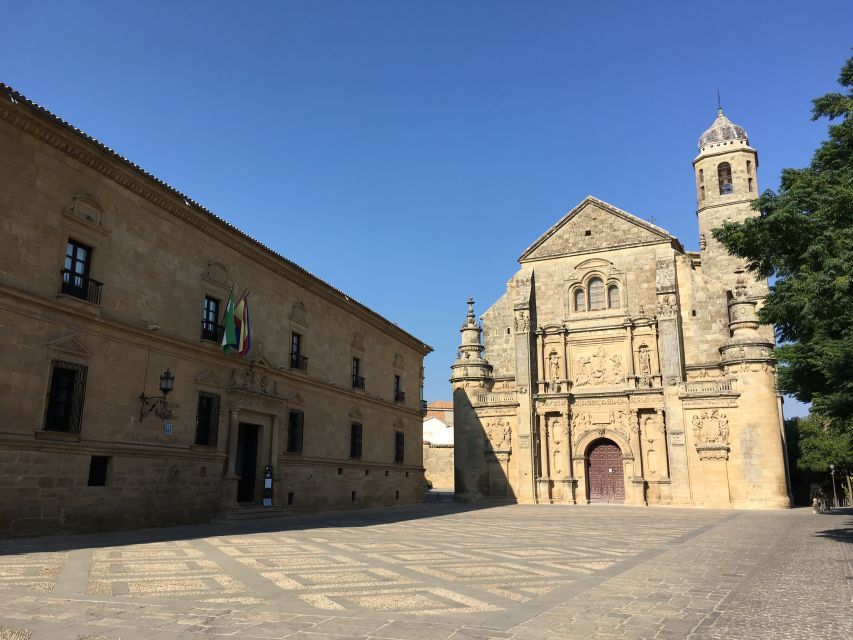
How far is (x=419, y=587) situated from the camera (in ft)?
25.5

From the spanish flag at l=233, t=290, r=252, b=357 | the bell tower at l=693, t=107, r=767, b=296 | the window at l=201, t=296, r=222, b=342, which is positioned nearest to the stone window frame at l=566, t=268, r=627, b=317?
the bell tower at l=693, t=107, r=767, b=296

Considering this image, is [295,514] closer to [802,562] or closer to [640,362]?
[802,562]

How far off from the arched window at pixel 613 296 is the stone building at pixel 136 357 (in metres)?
17.2

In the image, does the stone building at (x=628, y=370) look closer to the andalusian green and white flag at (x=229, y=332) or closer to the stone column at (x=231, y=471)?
the stone column at (x=231, y=471)

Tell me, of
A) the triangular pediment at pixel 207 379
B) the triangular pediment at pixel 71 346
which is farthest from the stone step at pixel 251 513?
the triangular pediment at pixel 71 346

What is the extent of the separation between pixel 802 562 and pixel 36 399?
14.3 meters

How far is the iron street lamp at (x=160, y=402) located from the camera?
50.7 ft

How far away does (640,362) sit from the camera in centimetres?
3269

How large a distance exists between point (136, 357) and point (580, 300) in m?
25.4

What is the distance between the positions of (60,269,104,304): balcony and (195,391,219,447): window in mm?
4276

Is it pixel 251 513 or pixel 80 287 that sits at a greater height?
pixel 80 287

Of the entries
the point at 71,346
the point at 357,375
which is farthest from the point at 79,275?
the point at 357,375

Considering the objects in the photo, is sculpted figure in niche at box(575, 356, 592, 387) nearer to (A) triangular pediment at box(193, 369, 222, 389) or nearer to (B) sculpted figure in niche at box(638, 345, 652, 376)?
(B) sculpted figure in niche at box(638, 345, 652, 376)

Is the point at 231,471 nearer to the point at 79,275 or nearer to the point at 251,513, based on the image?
the point at 251,513
